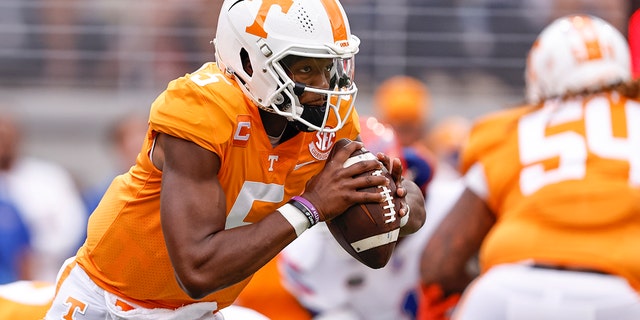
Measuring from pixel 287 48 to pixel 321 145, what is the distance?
1.24 ft

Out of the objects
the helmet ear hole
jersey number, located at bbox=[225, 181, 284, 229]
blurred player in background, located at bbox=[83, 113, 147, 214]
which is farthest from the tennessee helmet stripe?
blurred player in background, located at bbox=[83, 113, 147, 214]

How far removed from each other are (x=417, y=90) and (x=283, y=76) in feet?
18.7

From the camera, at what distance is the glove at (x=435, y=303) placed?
5.49 metres

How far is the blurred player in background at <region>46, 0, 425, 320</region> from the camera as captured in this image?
11.2 feet

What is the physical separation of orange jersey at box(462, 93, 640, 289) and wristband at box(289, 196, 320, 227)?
51.6 inches

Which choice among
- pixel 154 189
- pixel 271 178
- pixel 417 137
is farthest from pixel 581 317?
pixel 417 137

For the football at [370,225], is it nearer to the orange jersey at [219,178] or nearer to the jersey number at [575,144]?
the orange jersey at [219,178]

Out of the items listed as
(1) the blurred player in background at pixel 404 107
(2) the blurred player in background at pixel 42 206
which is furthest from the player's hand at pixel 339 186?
(2) the blurred player in background at pixel 42 206

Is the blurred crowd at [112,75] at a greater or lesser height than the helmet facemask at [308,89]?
lesser

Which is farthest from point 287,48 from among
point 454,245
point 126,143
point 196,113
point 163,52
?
point 163,52

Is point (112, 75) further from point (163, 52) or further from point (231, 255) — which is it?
point (231, 255)

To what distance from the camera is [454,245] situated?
5.13 metres

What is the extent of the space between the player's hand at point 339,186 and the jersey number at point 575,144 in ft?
3.88

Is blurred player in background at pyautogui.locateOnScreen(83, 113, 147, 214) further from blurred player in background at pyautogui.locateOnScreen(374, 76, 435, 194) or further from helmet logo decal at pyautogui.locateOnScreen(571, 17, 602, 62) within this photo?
helmet logo decal at pyautogui.locateOnScreen(571, 17, 602, 62)
